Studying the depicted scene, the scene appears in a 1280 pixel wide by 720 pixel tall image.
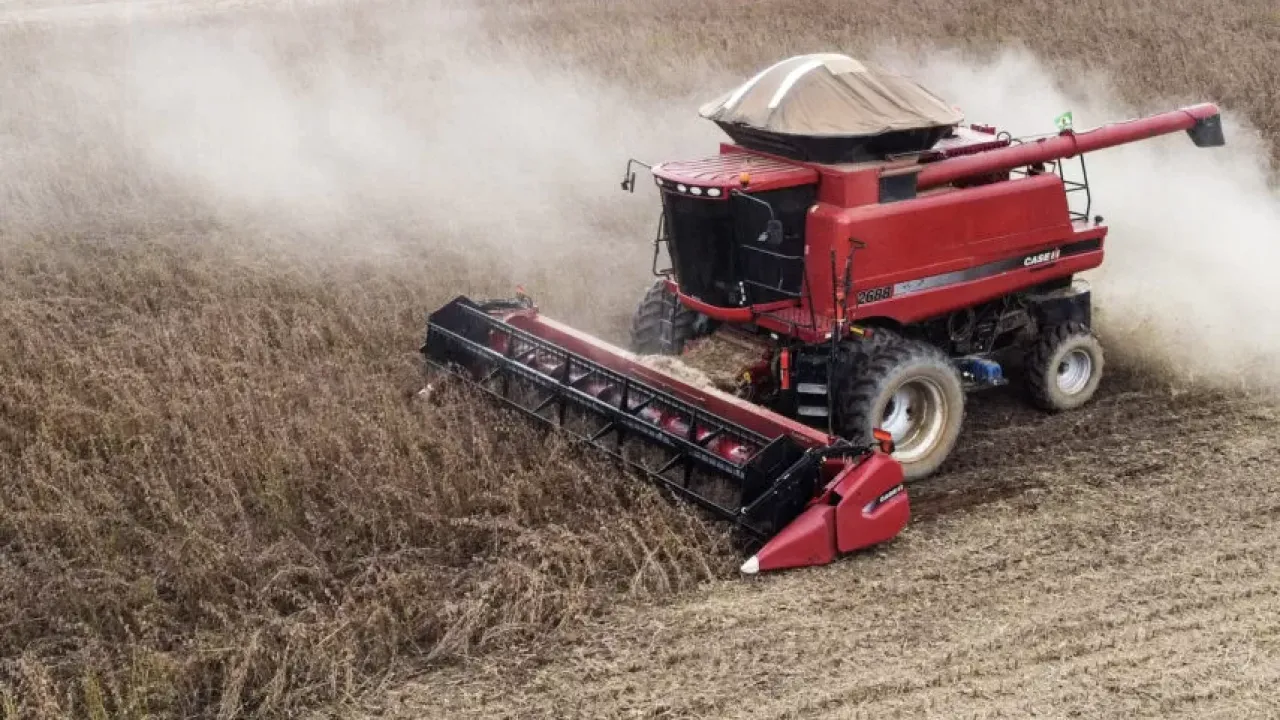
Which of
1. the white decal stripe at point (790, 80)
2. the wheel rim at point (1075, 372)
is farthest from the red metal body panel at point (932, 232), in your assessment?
the wheel rim at point (1075, 372)

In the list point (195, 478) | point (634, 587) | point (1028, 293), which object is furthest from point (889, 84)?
point (195, 478)

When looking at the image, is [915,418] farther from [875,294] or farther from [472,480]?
[472,480]

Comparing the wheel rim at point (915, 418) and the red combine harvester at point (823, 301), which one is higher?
the red combine harvester at point (823, 301)

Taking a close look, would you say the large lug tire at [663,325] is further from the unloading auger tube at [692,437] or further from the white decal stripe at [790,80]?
the white decal stripe at [790,80]

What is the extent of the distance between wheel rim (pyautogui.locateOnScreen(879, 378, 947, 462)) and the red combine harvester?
0.01 meters

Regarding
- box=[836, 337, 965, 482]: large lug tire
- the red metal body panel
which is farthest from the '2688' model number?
box=[836, 337, 965, 482]: large lug tire

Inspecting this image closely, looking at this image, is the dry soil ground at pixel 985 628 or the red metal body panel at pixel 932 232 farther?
the red metal body panel at pixel 932 232

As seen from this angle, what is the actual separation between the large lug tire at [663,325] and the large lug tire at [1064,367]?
200cm

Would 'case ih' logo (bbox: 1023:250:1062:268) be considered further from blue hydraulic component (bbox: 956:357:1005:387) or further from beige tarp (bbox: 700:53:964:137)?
beige tarp (bbox: 700:53:964:137)

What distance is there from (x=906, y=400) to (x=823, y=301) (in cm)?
80

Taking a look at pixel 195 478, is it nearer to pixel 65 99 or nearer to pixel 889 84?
pixel 889 84

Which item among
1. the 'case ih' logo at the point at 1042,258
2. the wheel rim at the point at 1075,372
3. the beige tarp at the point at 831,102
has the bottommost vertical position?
the wheel rim at the point at 1075,372

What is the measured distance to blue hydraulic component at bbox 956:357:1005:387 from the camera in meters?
6.50

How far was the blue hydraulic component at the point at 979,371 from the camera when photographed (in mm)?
6504
